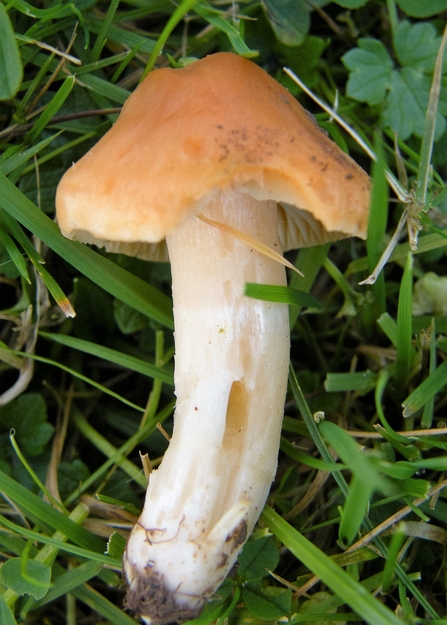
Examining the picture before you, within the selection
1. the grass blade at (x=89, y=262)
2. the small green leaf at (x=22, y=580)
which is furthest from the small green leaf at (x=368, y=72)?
the small green leaf at (x=22, y=580)

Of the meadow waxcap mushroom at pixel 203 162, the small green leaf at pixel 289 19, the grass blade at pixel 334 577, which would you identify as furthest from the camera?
the small green leaf at pixel 289 19

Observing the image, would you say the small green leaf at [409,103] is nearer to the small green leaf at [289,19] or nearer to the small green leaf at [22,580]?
the small green leaf at [289,19]

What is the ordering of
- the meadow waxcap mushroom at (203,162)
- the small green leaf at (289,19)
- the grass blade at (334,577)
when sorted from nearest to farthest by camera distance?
1. the meadow waxcap mushroom at (203,162)
2. the grass blade at (334,577)
3. the small green leaf at (289,19)

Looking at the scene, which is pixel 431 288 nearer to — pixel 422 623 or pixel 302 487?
pixel 302 487

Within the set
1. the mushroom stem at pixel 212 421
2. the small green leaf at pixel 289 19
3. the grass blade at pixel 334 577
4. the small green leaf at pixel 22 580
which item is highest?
the small green leaf at pixel 289 19

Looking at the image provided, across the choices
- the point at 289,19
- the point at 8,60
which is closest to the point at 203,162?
the point at 8,60

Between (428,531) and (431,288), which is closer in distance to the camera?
(428,531)

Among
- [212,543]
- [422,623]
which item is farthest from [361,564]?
[212,543]
